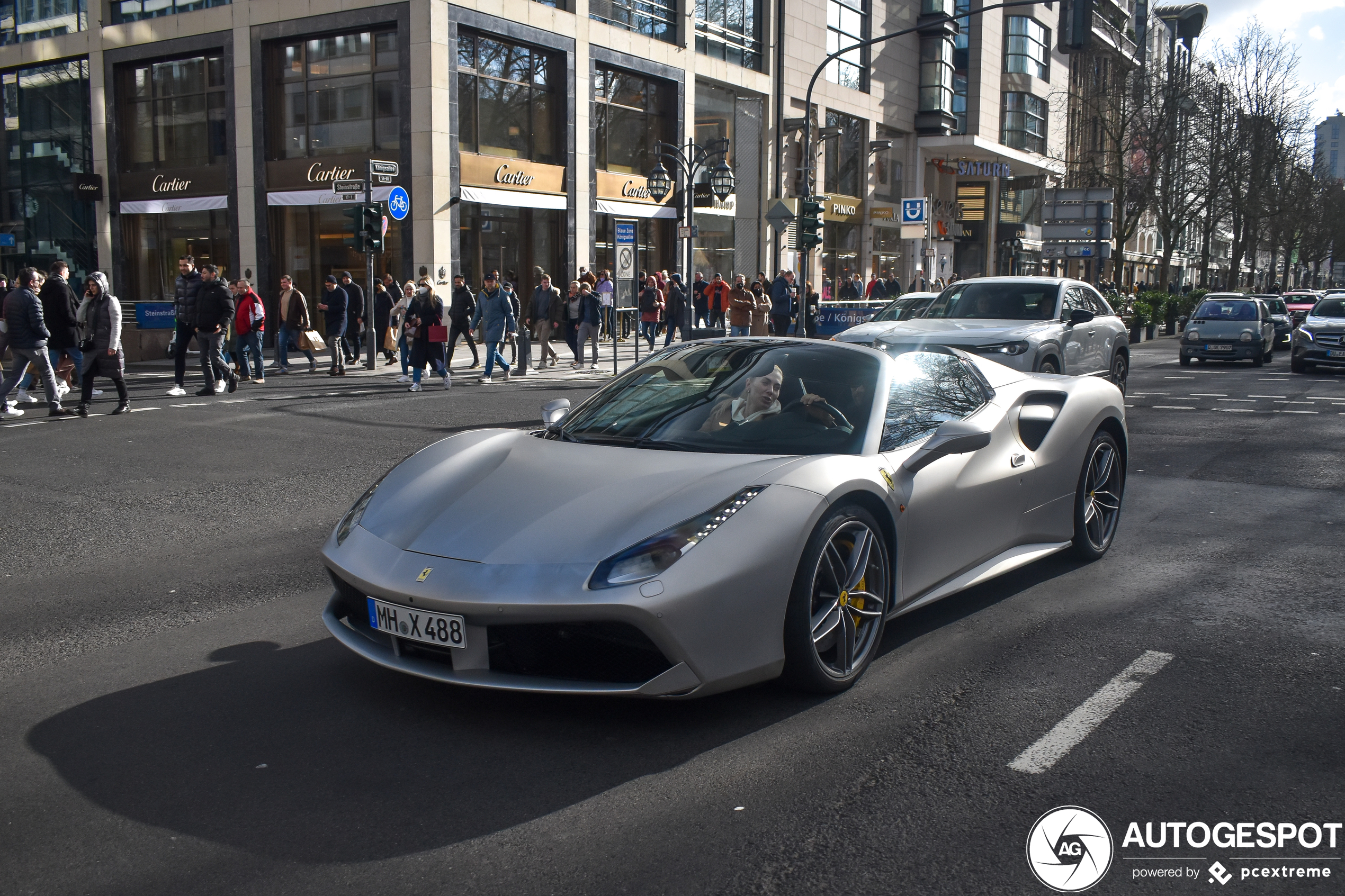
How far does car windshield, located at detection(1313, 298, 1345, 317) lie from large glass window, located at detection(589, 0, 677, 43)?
1922 cm

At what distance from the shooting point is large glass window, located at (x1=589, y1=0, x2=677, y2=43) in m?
31.2

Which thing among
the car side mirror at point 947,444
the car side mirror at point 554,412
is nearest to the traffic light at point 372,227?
the car side mirror at point 554,412

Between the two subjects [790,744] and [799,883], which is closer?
[799,883]

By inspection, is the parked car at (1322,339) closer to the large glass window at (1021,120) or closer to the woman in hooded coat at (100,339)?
the woman in hooded coat at (100,339)

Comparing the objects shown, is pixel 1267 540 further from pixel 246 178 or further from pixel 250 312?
pixel 246 178

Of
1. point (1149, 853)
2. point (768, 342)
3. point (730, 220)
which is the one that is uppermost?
point (730, 220)

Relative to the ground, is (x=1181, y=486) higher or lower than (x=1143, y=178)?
lower

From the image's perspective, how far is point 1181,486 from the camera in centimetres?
896

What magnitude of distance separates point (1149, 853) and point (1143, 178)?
4598 cm

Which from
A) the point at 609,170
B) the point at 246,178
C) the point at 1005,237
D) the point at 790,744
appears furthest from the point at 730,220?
the point at 790,744

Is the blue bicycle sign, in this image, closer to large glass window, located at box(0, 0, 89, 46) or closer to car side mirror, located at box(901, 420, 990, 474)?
large glass window, located at box(0, 0, 89, 46)

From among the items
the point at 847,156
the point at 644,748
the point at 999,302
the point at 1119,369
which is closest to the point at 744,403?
the point at 644,748

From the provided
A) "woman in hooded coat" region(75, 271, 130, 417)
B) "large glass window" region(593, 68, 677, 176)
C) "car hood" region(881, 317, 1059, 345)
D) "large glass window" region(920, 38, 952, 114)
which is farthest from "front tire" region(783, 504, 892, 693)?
"large glass window" region(920, 38, 952, 114)

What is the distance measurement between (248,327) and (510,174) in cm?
1146
